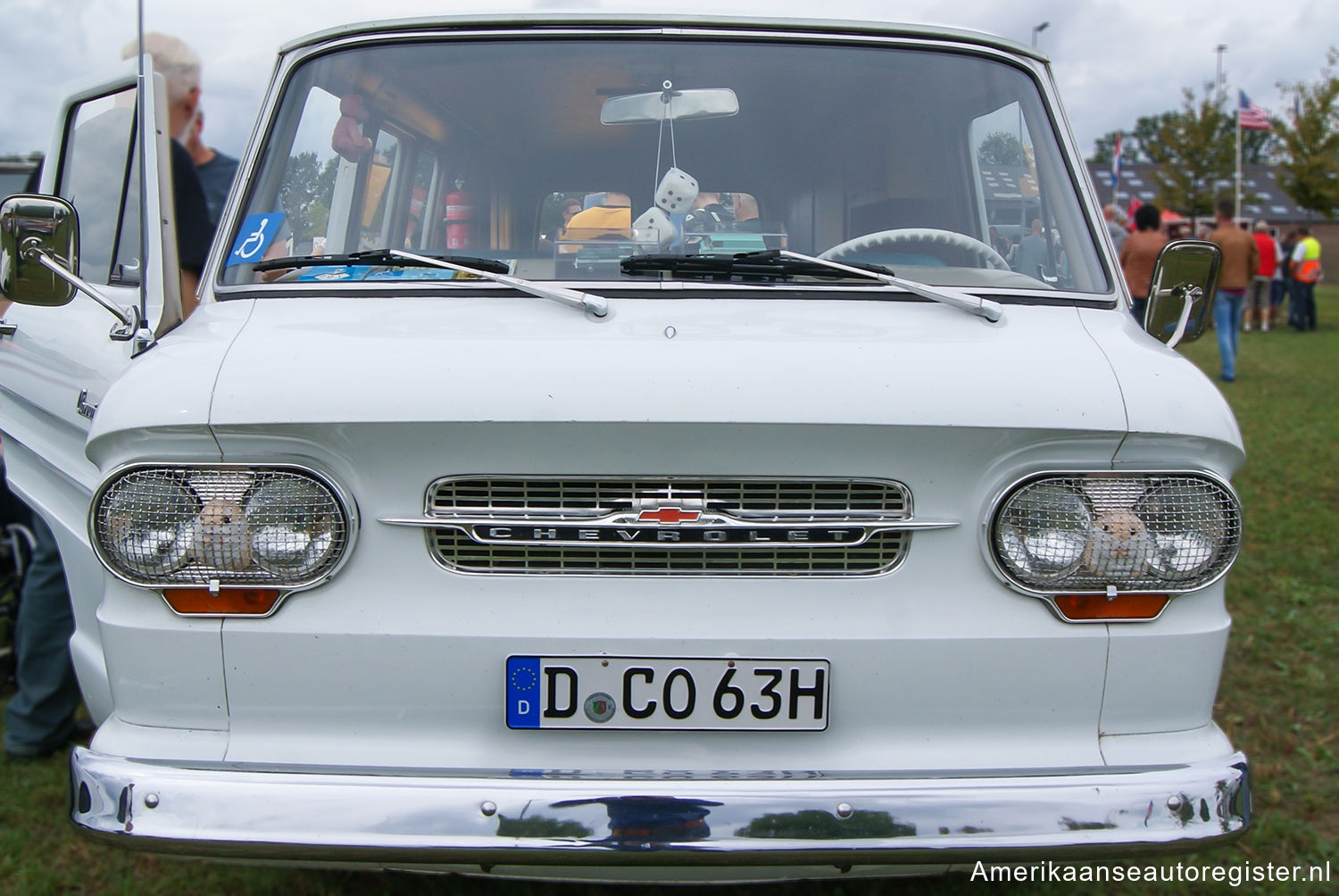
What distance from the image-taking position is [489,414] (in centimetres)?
193

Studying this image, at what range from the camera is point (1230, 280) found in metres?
13.6

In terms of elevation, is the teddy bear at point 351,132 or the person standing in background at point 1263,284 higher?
the teddy bear at point 351,132

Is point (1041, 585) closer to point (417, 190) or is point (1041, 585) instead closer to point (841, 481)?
point (841, 481)

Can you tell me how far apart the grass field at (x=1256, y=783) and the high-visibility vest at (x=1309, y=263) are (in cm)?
1572

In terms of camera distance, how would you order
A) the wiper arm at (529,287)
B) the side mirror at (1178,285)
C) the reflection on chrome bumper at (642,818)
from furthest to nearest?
the side mirror at (1178,285), the wiper arm at (529,287), the reflection on chrome bumper at (642,818)

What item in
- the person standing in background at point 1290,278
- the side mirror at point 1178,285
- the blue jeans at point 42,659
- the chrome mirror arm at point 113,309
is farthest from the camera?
the person standing in background at point 1290,278

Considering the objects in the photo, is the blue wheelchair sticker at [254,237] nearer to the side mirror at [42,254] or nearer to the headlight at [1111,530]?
the side mirror at [42,254]

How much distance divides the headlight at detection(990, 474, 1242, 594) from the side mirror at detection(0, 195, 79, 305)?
2.09 m

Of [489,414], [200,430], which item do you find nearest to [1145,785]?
[489,414]

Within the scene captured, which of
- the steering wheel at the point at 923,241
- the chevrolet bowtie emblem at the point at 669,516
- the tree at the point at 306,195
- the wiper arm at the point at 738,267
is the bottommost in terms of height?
the chevrolet bowtie emblem at the point at 669,516

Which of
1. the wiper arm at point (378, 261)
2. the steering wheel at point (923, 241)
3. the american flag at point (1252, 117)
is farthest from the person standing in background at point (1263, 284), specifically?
the wiper arm at point (378, 261)

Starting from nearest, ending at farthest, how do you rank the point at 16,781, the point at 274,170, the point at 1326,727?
the point at 274,170, the point at 16,781, the point at 1326,727

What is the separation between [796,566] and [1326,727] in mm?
2828

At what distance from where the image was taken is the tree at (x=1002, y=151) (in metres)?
2.80
